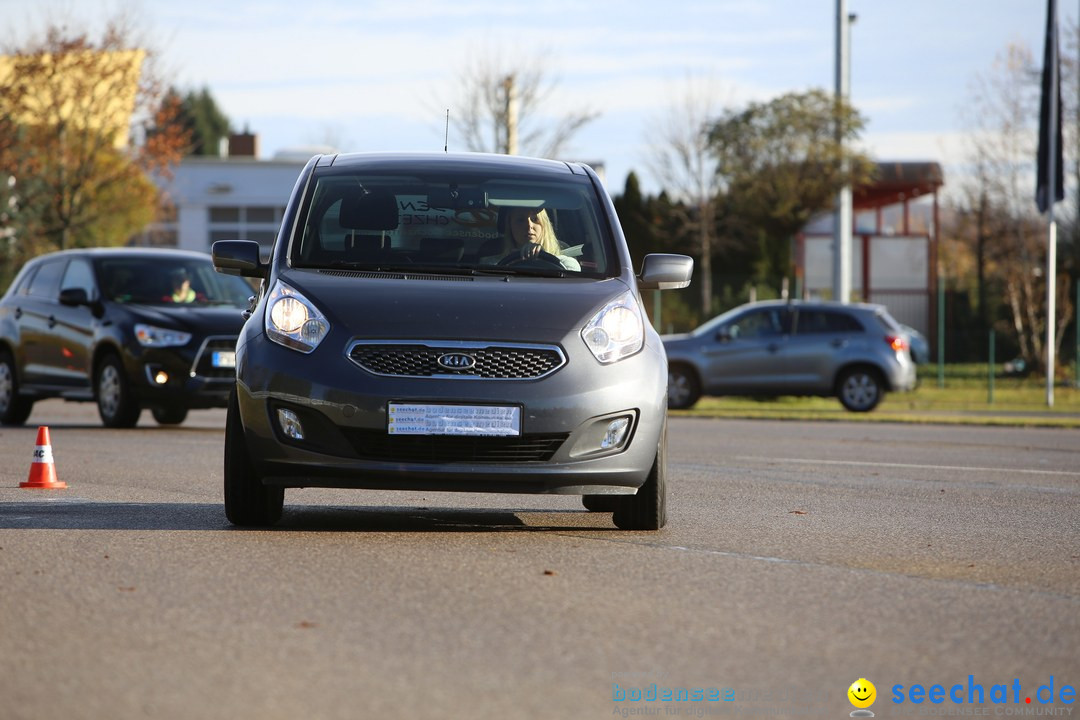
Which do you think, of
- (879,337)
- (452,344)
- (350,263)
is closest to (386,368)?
(452,344)

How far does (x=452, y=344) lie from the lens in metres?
7.57

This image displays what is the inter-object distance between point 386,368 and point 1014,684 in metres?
3.49

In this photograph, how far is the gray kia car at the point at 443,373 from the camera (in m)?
7.56

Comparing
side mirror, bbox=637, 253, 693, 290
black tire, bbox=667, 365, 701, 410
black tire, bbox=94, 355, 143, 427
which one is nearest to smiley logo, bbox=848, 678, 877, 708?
side mirror, bbox=637, 253, 693, 290

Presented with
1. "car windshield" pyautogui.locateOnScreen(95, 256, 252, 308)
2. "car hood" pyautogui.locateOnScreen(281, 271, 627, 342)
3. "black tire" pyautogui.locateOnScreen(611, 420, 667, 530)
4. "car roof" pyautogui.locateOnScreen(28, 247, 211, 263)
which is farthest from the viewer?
"car roof" pyautogui.locateOnScreen(28, 247, 211, 263)

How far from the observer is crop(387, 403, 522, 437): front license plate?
24.7 ft

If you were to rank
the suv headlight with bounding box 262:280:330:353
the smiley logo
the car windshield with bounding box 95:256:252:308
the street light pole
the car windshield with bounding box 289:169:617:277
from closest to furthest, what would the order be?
the smiley logo
the suv headlight with bounding box 262:280:330:353
the car windshield with bounding box 289:169:617:277
the car windshield with bounding box 95:256:252:308
the street light pole

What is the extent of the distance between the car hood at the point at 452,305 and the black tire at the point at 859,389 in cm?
1656

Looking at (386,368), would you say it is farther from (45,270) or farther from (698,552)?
(45,270)

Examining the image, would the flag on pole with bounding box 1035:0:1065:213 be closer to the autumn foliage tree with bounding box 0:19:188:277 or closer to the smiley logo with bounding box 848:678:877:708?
the autumn foliage tree with bounding box 0:19:188:277

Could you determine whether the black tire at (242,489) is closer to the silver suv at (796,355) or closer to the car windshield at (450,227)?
the car windshield at (450,227)

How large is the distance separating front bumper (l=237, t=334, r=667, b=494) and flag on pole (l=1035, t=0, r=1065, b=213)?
1998cm

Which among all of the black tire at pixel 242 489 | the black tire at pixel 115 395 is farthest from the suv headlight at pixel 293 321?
the black tire at pixel 115 395

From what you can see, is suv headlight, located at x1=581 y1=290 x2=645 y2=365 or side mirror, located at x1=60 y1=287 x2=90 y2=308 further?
side mirror, located at x1=60 y1=287 x2=90 y2=308
